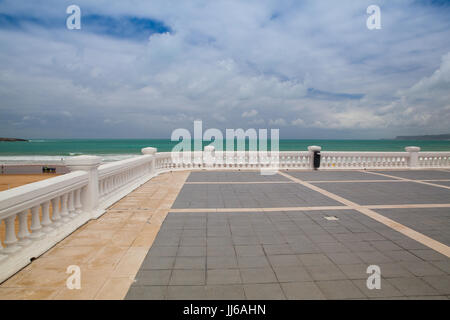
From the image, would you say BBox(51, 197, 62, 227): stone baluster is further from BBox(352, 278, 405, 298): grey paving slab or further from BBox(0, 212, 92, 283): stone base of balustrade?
BBox(352, 278, 405, 298): grey paving slab

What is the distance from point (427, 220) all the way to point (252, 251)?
4.24 meters

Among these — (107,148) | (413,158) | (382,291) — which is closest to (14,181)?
(382,291)

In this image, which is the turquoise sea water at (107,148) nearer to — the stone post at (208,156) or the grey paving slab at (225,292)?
the stone post at (208,156)

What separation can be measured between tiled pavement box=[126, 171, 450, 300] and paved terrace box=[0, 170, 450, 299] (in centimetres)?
1

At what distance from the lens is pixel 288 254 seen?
382 centimetres

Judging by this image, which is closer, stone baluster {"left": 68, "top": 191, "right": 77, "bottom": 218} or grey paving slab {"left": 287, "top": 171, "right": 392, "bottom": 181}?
stone baluster {"left": 68, "top": 191, "right": 77, "bottom": 218}

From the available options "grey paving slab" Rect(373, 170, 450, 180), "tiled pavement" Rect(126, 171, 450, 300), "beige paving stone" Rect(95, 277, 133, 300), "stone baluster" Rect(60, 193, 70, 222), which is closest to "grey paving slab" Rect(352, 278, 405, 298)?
"tiled pavement" Rect(126, 171, 450, 300)

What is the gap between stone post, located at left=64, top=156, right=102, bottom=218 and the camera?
5.28 m

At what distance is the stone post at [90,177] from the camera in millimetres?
5277

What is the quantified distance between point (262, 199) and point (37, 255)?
17.5 ft

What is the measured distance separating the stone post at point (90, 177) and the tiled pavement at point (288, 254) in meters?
1.73

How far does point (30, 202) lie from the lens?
3449 millimetres

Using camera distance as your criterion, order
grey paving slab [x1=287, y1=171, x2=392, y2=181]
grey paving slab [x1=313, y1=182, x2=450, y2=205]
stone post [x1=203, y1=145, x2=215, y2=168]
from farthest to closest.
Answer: stone post [x1=203, y1=145, x2=215, y2=168], grey paving slab [x1=287, y1=171, x2=392, y2=181], grey paving slab [x1=313, y1=182, x2=450, y2=205]
